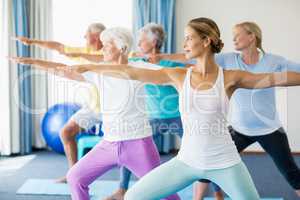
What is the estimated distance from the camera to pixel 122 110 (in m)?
2.85

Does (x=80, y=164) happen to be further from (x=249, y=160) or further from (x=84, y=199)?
(x=249, y=160)

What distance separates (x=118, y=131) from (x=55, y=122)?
282 cm

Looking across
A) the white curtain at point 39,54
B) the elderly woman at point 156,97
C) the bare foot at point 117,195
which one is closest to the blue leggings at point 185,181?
the elderly woman at point 156,97

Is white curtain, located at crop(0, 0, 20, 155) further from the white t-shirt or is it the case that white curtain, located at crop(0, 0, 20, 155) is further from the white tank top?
the white tank top

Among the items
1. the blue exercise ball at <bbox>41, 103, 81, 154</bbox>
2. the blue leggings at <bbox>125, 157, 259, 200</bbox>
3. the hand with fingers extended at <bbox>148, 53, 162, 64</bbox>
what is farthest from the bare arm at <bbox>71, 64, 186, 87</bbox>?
the blue exercise ball at <bbox>41, 103, 81, 154</bbox>

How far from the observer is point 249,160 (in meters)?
5.45

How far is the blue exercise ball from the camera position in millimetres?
5441

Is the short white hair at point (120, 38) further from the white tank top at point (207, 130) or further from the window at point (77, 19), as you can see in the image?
the window at point (77, 19)

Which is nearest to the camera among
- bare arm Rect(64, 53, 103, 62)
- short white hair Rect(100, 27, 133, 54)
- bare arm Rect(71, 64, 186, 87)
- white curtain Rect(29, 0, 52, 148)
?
bare arm Rect(71, 64, 186, 87)

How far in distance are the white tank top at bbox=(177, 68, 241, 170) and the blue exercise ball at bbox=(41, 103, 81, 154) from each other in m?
3.32

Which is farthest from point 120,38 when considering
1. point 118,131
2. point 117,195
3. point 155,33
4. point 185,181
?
point 117,195

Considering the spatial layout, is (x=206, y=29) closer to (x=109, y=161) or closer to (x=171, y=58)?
(x=109, y=161)

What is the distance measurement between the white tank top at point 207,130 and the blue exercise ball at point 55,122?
3317 millimetres

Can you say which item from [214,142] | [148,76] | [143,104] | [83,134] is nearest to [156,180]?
[214,142]
